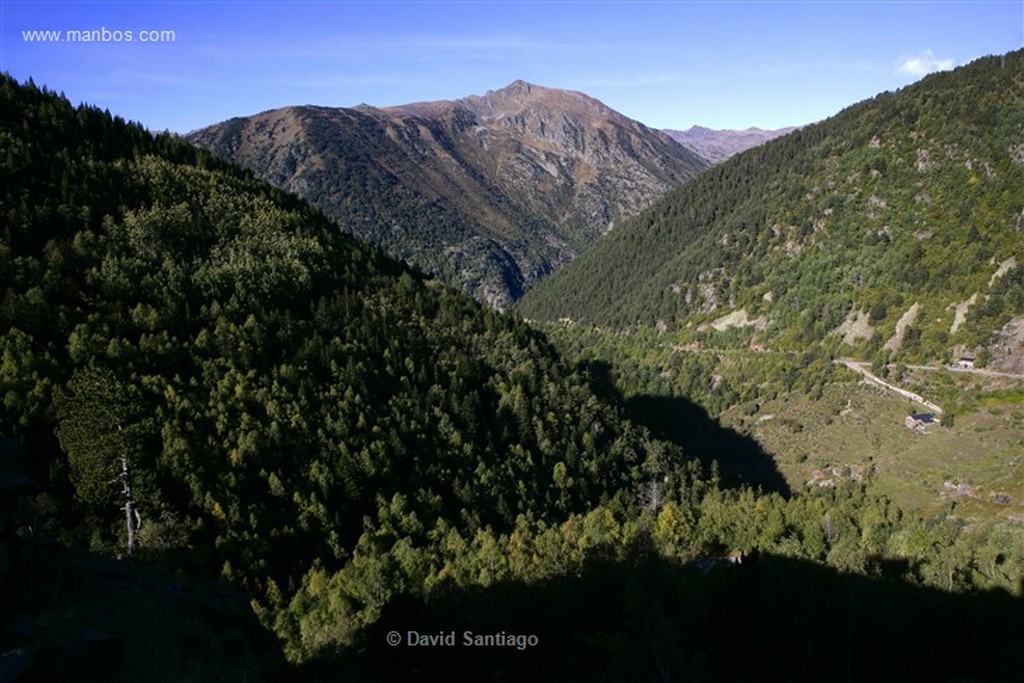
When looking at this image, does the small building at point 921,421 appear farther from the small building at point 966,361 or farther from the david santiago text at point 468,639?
the david santiago text at point 468,639

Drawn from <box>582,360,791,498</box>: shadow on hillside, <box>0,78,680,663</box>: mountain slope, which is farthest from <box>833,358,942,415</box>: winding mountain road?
<box>0,78,680,663</box>: mountain slope

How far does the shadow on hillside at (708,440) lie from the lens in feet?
461

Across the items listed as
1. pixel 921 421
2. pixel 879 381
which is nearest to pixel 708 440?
pixel 879 381

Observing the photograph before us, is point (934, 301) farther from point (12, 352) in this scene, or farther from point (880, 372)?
point (12, 352)

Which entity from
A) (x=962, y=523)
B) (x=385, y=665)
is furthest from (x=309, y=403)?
(x=962, y=523)

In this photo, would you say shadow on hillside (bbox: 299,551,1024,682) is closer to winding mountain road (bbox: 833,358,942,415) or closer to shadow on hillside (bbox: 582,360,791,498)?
shadow on hillside (bbox: 582,360,791,498)

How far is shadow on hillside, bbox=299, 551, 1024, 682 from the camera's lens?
37.9 metres

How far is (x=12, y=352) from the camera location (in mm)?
73312

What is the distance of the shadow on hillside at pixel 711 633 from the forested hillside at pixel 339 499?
21cm

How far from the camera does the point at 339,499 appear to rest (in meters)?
82.4

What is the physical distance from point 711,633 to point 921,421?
376 ft

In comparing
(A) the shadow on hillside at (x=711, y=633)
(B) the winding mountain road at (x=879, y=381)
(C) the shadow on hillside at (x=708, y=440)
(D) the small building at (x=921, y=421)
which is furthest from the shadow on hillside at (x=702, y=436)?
(A) the shadow on hillside at (x=711, y=633)

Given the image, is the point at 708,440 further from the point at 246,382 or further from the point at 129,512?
the point at 129,512

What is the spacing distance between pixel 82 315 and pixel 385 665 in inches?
2961
